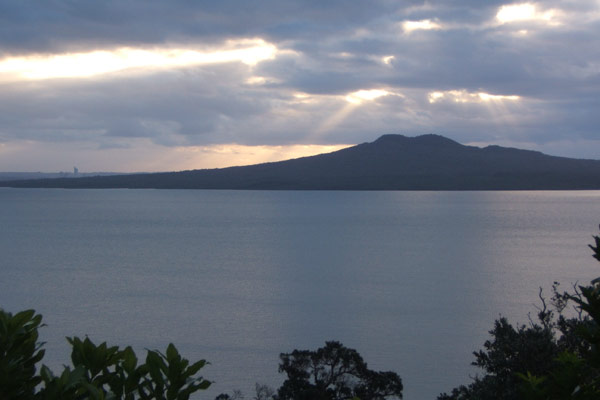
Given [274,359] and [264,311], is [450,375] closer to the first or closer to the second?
[274,359]

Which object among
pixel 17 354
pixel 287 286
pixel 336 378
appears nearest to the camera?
pixel 17 354

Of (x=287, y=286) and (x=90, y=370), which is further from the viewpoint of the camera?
(x=287, y=286)

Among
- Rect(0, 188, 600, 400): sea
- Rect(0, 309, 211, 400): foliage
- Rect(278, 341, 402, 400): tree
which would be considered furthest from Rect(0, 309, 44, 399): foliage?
Rect(278, 341, 402, 400): tree

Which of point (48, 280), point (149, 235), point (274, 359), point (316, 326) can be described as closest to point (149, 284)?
point (48, 280)

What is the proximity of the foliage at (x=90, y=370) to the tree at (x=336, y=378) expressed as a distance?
42.0 feet

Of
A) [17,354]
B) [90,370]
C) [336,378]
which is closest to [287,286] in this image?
[336,378]

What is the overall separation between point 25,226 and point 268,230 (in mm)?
38667

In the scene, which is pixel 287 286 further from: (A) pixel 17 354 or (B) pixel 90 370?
(A) pixel 17 354

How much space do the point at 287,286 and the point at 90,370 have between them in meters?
48.7

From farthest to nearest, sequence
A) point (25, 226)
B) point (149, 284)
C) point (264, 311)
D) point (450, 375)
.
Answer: point (25, 226) → point (149, 284) → point (264, 311) → point (450, 375)

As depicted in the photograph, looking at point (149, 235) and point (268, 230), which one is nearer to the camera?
point (149, 235)

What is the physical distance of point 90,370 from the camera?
101 inches

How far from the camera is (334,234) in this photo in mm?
95250

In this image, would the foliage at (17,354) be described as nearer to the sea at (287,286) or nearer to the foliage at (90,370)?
the foliage at (90,370)
